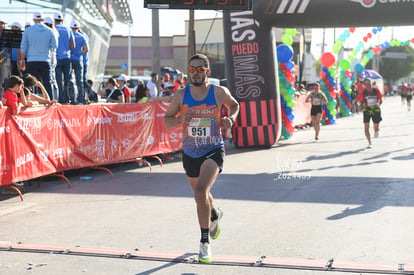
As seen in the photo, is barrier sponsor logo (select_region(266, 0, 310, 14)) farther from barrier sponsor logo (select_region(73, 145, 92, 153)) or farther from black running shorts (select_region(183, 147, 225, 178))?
black running shorts (select_region(183, 147, 225, 178))

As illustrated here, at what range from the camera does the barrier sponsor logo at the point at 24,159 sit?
9.37 meters

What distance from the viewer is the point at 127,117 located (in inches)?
502

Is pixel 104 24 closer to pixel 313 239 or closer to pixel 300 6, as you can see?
pixel 300 6

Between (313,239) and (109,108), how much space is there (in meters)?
6.67

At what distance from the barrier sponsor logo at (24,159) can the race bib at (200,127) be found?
4346mm

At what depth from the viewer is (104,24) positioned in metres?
31.9

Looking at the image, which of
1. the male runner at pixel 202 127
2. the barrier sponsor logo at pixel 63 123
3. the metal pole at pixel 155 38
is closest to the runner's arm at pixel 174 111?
the male runner at pixel 202 127

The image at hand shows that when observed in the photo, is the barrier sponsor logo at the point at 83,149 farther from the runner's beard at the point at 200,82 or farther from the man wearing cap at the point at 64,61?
the runner's beard at the point at 200,82

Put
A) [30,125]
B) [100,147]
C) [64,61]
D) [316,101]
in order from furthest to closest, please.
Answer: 1. [316,101]
2. [64,61]
3. [100,147]
4. [30,125]

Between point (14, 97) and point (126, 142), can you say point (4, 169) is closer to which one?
point (14, 97)

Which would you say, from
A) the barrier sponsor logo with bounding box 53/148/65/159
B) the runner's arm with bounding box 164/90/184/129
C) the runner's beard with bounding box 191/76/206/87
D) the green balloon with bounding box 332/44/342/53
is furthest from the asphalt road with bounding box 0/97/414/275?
the green balloon with bounding box 332/44/342/53

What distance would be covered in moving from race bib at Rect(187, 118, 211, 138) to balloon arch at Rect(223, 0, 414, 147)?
34.5 ft

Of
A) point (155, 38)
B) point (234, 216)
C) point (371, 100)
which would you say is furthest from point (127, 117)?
point (371, 100)

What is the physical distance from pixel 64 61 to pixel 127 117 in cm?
169
